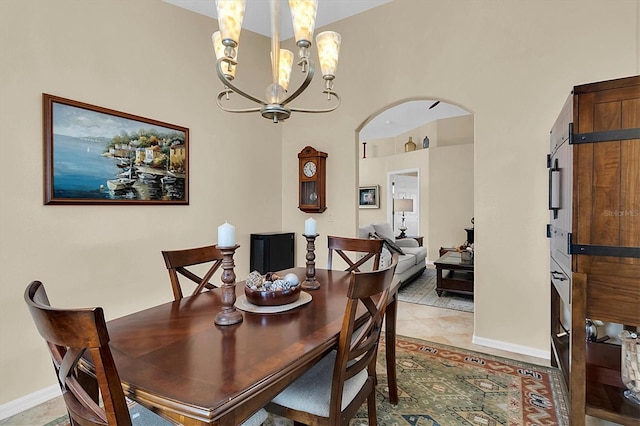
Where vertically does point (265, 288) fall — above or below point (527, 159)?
below

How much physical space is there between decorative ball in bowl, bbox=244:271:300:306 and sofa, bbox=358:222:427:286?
2.90m

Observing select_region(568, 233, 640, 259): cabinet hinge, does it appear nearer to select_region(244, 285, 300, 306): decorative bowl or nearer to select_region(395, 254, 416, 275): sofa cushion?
select_region(244, 285, 300, 306): decorative bowl

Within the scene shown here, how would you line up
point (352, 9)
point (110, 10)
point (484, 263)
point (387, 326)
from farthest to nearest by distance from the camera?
point (352, 9)
point (484, 263)
point (110, 10)
point (387, 326)

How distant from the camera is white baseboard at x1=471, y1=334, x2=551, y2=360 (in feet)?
8.86

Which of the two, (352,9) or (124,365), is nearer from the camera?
(124,365)

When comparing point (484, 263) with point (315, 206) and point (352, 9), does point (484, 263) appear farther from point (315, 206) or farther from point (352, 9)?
point (352, 9)

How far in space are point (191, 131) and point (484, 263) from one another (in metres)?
2.99

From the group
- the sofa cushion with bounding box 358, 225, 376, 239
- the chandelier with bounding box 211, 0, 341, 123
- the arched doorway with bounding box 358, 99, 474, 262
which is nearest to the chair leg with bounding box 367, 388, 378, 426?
the chandelier with bounding box 211, 0, 341, 123

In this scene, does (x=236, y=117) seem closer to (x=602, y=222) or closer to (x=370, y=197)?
(x=602, y=222)

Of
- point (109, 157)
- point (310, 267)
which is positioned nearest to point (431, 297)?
point (310, 267)

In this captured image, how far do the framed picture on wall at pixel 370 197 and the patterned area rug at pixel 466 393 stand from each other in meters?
5.73

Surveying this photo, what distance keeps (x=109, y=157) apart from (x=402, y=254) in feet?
13.2

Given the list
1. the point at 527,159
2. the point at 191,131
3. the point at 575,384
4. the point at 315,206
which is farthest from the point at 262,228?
the point at 575,384

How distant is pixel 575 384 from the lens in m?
1.63
